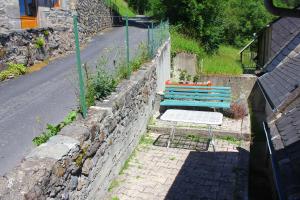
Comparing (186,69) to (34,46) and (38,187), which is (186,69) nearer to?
(34,46)

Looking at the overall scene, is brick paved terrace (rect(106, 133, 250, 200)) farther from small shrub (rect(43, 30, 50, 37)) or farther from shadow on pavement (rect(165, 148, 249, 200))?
small shrub (rect(43, 30, 50, 37))

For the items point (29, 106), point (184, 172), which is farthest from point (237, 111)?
point (29, 106)

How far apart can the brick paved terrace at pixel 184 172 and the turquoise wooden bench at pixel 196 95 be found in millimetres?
1716

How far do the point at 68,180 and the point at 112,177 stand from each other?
1.98 meters

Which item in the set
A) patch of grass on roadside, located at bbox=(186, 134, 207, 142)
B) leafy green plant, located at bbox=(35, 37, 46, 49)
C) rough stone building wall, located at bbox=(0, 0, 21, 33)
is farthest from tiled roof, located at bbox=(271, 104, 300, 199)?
rough stone building wall, located at bbox=(0, 0, 21, 33)

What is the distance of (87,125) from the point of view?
464 cm

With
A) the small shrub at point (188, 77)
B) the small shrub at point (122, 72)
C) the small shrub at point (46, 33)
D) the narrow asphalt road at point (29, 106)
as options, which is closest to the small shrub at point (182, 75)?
the small shrub at point (188, 77)

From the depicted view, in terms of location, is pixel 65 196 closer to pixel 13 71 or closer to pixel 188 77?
pixel 13 71

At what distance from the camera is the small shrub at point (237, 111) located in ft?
30.7

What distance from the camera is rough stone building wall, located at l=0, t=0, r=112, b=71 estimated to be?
9.03m

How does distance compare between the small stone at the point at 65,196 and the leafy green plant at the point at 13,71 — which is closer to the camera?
the small stone at the point at 65,196

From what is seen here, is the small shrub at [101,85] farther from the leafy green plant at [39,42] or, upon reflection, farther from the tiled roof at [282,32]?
the tiled roof at [282,32]

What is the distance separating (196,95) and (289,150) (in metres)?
6.61

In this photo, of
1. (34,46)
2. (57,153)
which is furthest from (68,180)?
(34,46)
